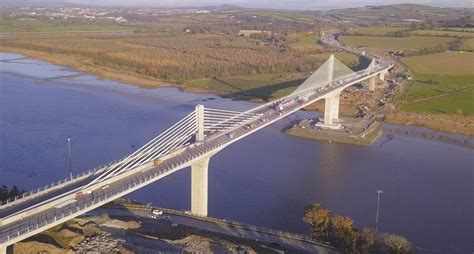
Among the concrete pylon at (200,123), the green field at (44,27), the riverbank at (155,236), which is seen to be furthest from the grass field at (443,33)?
the riverbank at (155,236)

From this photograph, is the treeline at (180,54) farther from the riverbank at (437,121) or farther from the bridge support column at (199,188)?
the bridge support column at (199,188)

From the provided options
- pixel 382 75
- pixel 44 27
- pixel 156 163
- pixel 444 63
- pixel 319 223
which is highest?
pixel 44 27

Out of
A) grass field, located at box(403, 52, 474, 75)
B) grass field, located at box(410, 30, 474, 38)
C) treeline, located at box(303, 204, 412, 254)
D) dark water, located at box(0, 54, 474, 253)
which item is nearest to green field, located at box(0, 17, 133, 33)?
grass field, located at box(410, 30, 474, 38)

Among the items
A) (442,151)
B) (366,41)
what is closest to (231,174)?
(442,151)

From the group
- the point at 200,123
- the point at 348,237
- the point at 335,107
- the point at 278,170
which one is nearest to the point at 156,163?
the point at 200,123

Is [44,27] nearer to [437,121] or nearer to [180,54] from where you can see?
[180,54]

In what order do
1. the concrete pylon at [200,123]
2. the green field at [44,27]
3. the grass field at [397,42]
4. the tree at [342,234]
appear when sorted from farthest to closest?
the green field at [44,27] → the grass field at [397,42] → the concrete pylon at [200,123] → the tree at [342,234]
